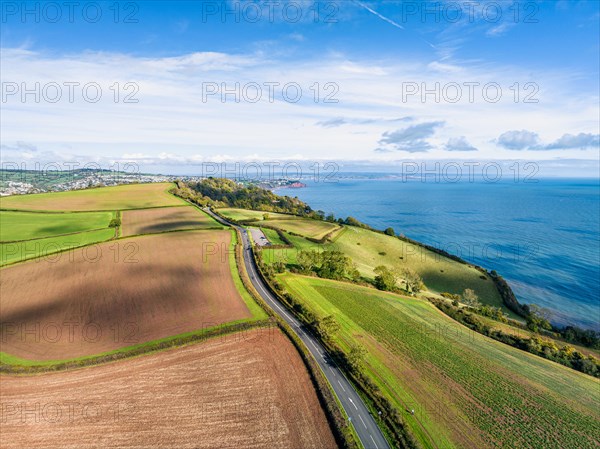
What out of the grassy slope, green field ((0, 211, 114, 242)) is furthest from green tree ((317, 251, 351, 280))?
green field ((0, 211, 114, 242))

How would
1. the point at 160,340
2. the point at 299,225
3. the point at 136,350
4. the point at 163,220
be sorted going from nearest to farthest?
the point at 136,350
the point at 160,340
the point at 163,220
the point at 299,225

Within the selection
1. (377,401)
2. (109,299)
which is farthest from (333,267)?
(109,299)

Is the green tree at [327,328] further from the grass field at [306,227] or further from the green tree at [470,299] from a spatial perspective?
the grass field at [306,227]

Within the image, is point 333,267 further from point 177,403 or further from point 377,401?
point 177,403

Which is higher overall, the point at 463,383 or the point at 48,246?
the point at 48,246

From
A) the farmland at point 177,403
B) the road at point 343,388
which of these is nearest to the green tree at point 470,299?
the road at point 343,388

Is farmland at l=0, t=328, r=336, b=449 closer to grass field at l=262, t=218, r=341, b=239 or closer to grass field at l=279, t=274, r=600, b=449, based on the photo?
grass field at l=279, t=274, r=600, b=449

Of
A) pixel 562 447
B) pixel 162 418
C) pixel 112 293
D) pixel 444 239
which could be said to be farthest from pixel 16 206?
pixel 444 239

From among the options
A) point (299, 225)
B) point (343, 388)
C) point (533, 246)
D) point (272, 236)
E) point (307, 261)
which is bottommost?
point (343, 388)
